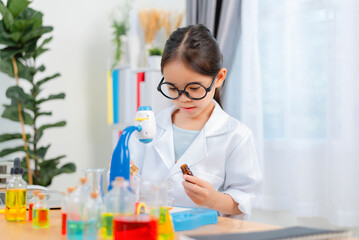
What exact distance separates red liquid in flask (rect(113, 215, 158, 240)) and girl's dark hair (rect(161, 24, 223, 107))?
70 cm

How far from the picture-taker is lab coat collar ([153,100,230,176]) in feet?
5.40

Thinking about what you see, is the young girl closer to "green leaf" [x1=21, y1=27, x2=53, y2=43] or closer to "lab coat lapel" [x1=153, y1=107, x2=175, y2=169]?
"lab coat lapel" [x1=153, y1=107, x2=175, y2=169]

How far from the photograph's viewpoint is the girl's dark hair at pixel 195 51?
5.11ft

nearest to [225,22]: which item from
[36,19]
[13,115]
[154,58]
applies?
[154,58]

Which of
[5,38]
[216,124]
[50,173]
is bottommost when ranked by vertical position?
[50,173]

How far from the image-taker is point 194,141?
1668 millimetres

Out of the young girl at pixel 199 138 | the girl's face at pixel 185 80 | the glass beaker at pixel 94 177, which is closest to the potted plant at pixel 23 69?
the young girl at pixel 199 138

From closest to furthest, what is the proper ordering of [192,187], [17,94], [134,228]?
[134,228] < [192,187] < [17,94]

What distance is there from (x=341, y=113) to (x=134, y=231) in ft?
6.07

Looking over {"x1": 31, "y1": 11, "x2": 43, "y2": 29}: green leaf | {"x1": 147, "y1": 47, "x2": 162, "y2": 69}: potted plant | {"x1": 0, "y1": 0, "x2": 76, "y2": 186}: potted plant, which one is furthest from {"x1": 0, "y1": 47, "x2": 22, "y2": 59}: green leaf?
{"x1": 147, "y1": 47, "x2": 162, "y2": 69}: potted plant

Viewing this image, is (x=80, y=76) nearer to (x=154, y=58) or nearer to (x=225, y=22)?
(x=154, y=58)

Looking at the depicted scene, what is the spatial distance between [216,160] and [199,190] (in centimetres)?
34

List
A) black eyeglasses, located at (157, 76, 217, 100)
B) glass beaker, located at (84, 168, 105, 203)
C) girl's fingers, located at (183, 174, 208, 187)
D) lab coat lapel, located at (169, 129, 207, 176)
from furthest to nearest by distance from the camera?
lab coat lapel, located at (169, 129, 207, 176), black eyeglasses, located at (157, 76, 217, 100), girl's fingers, located at (183, 174, 208, 187), glass beaker, located at (84, 168, 105, 203)

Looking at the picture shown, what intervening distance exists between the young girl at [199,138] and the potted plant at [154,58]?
1.68m
